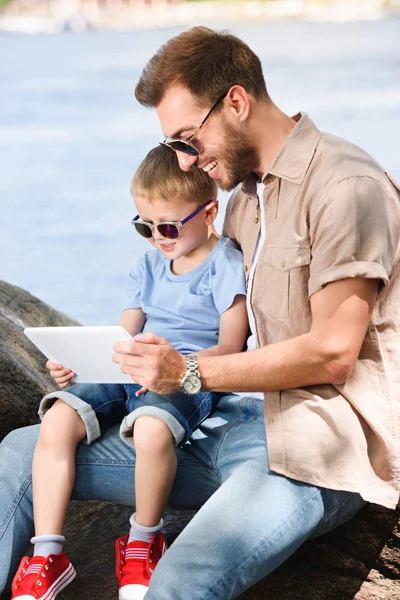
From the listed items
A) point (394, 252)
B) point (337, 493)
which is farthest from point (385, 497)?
point (394, 252)

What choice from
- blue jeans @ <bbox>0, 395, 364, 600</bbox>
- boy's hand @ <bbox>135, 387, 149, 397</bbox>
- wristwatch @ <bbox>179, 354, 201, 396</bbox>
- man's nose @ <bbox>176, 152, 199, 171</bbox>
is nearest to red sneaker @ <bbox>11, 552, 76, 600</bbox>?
blue jeans @ <bbox>0, 395, 364, 600</bbox>

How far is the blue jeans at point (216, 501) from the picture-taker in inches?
95.3

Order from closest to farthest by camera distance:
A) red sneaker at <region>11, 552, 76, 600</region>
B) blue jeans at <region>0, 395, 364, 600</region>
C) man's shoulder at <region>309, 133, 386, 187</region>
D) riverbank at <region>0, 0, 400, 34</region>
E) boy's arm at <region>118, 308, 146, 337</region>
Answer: blue jeans at <region>0, 395, 364, 600</region>
man's shoulder at <region>309, 133, 386, 187</region>
red sneaker at <region>11, 552, 76, 600</region>
boy's arm at <region>118, 308, 146, 337</region>
riverbank at <region>0, 0, 400, 34</region>

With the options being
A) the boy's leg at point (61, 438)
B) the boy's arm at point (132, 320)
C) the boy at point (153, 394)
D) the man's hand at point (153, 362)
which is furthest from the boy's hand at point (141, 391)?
the boy's arm at point (132, 320)

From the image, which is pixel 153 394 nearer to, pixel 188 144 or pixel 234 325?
pixel 234 325

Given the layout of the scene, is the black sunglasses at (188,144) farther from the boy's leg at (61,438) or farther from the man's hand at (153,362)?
the boy's leg at (61,438)

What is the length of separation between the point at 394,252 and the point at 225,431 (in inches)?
28.0

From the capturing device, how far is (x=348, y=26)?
34.3 meters

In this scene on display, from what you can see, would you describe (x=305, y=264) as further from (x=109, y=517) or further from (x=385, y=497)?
(x=109, y=517)

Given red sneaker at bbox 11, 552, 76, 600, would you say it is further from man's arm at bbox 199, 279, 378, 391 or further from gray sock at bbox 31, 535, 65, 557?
man's arm at bbox 199, 279, 378, 391

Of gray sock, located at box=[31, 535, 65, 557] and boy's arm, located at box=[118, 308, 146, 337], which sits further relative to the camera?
boy's arm, located at box=[118, 308, 146, 337]

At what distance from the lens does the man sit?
8.05 ft

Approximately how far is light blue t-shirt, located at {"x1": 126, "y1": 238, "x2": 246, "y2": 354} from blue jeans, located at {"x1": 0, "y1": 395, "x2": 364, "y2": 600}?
0.21 metres

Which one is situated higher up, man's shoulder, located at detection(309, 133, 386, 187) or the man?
man's shoulder, located at detection(309, 133, 386, 187)
